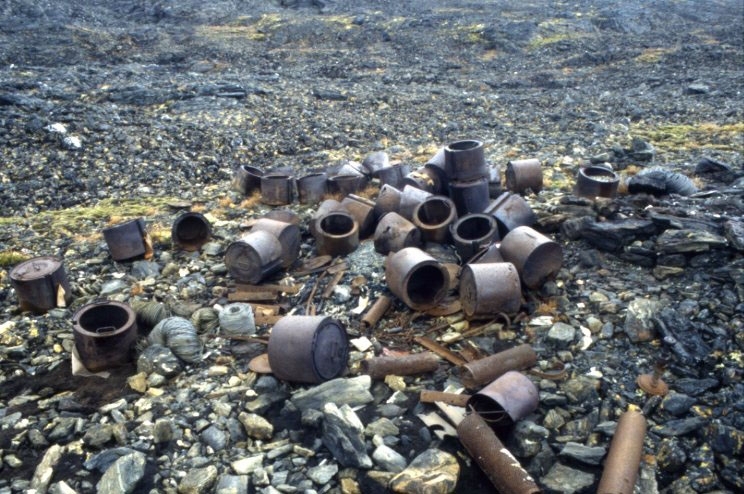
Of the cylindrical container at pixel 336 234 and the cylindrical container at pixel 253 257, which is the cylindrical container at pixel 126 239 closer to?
the cylindrical container at pixel 253 257

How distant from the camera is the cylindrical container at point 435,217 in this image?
633 centimetres

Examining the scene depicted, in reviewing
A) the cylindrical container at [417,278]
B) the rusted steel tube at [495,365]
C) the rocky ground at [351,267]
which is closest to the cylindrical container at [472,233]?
the cylindrical container at [417,278]

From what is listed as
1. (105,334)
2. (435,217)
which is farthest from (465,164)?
(105,334)

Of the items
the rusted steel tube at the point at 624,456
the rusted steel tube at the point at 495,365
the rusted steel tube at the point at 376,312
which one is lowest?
the rusted steel tube at the point at 376,312

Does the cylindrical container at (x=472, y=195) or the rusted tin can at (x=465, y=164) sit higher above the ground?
the rusted tin can at (x=465, y=164)

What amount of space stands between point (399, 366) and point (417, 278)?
1255mm

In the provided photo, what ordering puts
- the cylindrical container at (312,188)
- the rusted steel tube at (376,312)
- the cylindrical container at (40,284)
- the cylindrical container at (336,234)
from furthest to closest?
the cylindrical container at (312,188)
the cylindrical container at (336,234)
the cylindrical container at (40,284)
the rusted steel tube at (376,312)

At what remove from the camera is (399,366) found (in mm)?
4516

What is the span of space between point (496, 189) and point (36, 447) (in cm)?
586

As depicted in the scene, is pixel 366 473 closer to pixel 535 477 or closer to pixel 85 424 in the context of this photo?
pixel 535 477

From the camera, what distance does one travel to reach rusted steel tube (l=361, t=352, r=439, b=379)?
4.50m

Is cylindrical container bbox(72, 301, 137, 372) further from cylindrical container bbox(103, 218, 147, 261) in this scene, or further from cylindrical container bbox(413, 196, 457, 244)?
cylindrical container bbox(413, 196, 457, 244)

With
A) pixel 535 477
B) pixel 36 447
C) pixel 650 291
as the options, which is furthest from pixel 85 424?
pixel 650 291

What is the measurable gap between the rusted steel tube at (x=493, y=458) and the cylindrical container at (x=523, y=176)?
184 inches
